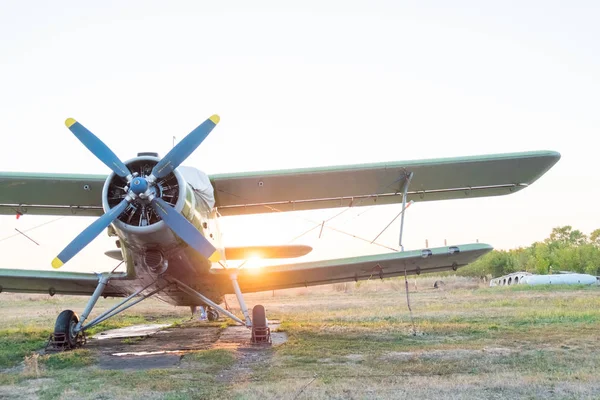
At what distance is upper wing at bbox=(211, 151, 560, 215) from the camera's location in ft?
39.2

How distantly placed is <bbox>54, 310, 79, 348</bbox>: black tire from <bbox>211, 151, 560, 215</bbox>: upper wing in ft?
13.0

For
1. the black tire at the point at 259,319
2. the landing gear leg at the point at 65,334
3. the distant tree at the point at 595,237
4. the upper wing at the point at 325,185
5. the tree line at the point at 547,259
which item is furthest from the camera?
the distant tree at the point at 595,237

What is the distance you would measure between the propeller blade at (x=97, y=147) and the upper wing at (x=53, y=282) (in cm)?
277

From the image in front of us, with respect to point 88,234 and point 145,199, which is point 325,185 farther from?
point 88,234

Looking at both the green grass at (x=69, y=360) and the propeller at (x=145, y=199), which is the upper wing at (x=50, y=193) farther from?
the green grass at (x=69, y=360)

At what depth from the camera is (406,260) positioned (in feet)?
38.0

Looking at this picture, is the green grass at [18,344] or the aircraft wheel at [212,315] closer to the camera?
the green grass at [18,344]

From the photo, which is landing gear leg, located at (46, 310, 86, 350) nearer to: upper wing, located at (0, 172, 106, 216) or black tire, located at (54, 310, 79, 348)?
black tire, located at (54, 310, 79, 348)

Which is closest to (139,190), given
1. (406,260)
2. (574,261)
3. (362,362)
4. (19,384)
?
(19,384)

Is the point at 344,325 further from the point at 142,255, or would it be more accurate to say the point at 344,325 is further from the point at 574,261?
the point at 574,261

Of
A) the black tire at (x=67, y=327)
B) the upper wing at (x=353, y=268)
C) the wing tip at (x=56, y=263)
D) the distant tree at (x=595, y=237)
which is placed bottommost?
the black tire at (x=67, y=327)

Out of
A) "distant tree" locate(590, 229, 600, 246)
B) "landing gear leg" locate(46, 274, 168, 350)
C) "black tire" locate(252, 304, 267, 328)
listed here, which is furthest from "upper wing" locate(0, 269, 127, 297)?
"distant tree" locate(590, 229, 600, 246)

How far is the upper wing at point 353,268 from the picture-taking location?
37.2 ft

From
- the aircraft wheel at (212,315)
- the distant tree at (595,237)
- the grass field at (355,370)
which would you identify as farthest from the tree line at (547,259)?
the grass field at (355,370)
